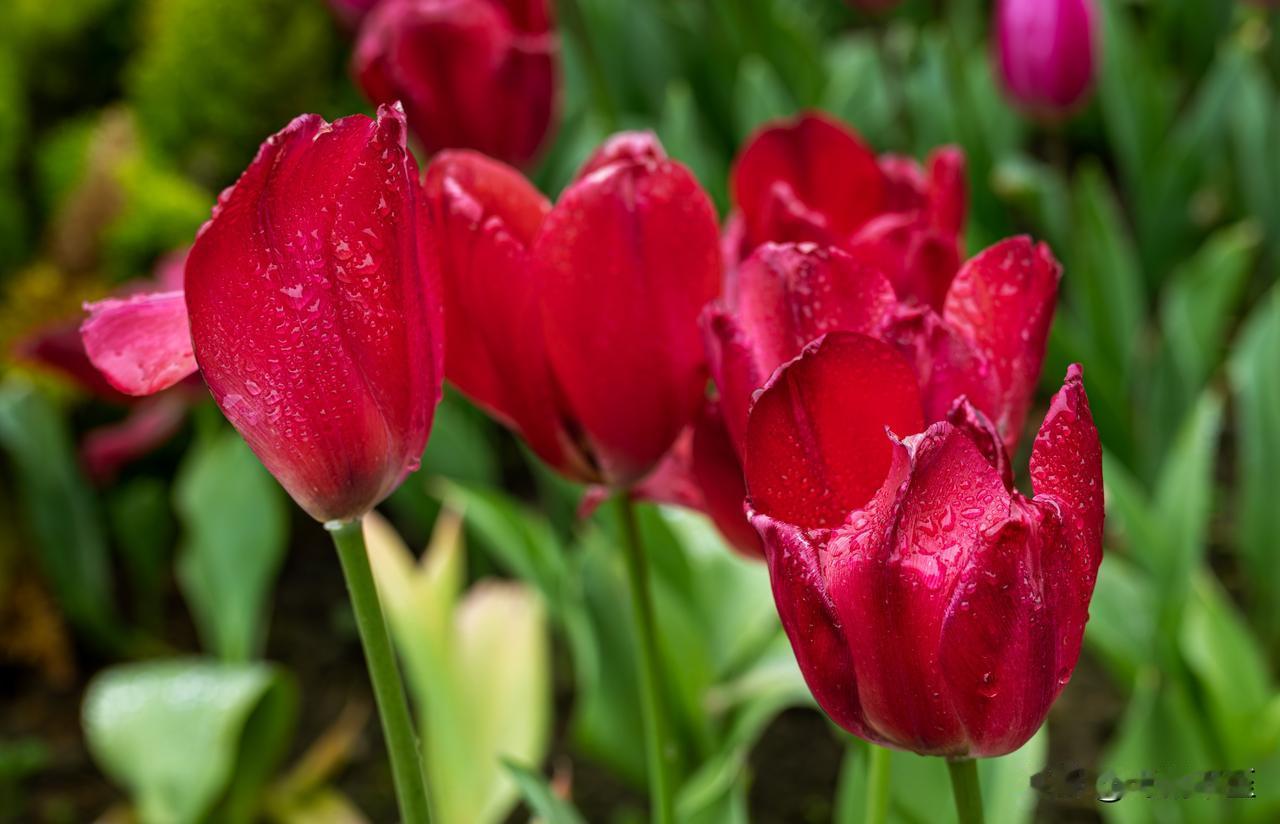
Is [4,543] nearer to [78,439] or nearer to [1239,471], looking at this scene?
[78,439]

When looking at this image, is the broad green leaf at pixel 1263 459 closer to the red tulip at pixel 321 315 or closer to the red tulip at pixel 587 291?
the red tulip at pixel 587 291

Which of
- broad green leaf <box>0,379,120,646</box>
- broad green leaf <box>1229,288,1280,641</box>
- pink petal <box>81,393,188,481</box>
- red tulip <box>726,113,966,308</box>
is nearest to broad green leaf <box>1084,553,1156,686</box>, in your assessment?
broad green leaf <box>1229,288,1280,641</box>

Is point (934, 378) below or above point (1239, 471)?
above

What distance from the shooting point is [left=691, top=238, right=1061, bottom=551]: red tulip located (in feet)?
1.32

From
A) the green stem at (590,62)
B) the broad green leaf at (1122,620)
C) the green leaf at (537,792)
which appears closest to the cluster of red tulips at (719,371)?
the green leaf at (537,792)

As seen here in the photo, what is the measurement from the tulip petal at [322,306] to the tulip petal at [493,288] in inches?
2.9

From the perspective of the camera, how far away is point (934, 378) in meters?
0.40

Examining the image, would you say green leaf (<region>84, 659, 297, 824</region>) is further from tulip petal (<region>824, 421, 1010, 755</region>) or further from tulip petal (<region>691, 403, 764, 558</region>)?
tulip petal (<region>824, 421, 1010, 755</region>)

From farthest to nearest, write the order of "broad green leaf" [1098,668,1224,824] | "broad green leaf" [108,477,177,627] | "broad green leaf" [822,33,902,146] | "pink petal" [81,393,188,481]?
"broad green leaf" [822,33,902,146]
"broad green leaf" [108,477,177,627]
"pink petal" [81,393,188,481]
"broad green leaf" [1098,668,1224,824]

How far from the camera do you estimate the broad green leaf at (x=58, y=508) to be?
136 cm

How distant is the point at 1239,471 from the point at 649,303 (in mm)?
1320

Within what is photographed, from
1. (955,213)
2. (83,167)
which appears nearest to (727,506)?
(955,213)

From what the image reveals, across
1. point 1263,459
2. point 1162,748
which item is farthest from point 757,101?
point 1162,748

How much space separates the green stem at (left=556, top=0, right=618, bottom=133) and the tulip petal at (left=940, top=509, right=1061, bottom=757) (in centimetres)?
126
